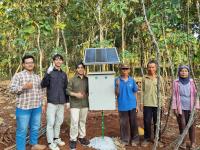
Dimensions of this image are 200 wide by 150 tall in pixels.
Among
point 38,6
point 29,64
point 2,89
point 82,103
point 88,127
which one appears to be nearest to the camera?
point 29,64

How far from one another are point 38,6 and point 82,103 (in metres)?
1.98

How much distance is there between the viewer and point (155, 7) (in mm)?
5574

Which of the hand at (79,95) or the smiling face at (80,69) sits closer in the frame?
the hand at (79,95)

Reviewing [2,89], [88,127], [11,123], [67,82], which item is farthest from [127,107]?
[2,89]

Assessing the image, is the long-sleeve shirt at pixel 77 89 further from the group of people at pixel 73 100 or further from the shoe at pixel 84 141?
the shoe at pixel 84 141

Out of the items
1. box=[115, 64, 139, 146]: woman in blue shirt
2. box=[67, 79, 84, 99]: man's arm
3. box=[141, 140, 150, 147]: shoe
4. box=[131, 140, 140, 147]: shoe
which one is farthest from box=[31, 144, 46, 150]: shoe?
box=[141, 140, 150, 147]: shoe

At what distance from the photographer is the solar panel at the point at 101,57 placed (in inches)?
230

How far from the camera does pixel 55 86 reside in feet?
18.9

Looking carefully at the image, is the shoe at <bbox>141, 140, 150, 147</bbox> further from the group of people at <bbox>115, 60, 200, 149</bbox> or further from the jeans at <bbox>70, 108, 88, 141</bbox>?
the jeans at <bbox>70, 108, 88, 141</bbox>

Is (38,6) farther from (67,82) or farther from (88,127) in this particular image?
(88,127)

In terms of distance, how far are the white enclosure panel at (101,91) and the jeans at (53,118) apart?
21.7 inches

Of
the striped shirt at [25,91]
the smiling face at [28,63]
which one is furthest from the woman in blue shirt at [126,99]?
the smiling face at [28,63]

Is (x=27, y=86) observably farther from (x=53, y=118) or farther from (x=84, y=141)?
(x=84, y=141)

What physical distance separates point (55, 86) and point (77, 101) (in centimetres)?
46
